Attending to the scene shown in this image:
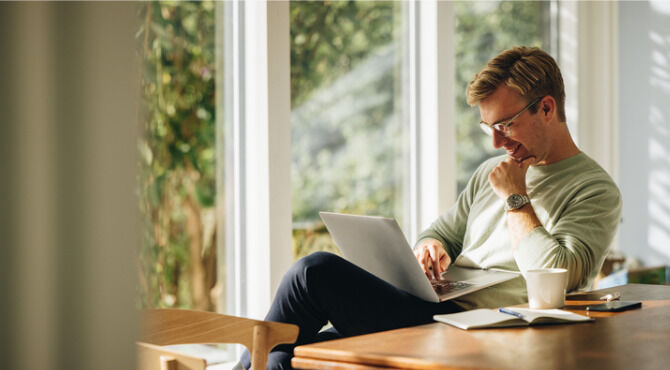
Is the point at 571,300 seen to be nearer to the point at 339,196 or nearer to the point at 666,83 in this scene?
the point at 339,196

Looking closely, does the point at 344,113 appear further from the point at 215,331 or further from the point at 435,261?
the point at 215,331

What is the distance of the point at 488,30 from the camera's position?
3211 millimetres

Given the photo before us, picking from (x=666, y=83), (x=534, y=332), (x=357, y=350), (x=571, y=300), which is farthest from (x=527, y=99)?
(x=666, y=83)

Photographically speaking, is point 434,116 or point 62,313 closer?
point 62,313

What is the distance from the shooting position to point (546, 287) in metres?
1.28

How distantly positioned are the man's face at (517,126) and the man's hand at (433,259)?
1.07 feet

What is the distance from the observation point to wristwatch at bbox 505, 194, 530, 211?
5.57 feet

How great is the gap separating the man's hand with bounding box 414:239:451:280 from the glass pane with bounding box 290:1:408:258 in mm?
610

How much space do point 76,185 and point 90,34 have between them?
0.17 meters

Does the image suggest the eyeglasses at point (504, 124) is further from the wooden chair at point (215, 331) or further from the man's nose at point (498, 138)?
the wooden chair at point (215, 331)

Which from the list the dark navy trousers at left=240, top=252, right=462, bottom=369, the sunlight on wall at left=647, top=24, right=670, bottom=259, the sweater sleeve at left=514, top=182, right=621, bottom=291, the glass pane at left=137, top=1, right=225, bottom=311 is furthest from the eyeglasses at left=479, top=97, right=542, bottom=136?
the sunlight on wall at left=647, top=24, right=670, bottom=259

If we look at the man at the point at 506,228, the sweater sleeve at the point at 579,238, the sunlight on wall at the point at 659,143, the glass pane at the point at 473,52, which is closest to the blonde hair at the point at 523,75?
the man at the point at 506,228

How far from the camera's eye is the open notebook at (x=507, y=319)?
1.14 meters

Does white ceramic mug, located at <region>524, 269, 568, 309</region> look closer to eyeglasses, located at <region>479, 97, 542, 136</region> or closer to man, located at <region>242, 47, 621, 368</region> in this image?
man, located at <region>242, 47, 621, 368</region>
